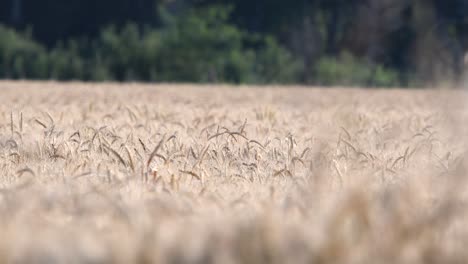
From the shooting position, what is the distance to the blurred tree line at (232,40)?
23.9 metres

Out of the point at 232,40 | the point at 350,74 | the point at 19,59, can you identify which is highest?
the point at 232,40

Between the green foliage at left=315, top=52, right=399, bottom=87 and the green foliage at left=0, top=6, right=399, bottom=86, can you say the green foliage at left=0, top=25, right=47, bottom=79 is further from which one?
the green foliage at left=315, top=52, right=399, bottom=87

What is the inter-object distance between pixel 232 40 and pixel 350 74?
11.0ft

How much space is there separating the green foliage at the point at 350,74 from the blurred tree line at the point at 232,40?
0.11ft

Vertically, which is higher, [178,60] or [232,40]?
[232,40]

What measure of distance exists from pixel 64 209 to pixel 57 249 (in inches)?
28.2

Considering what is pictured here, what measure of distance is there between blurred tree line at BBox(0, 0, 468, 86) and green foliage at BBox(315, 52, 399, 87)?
0.03 meters

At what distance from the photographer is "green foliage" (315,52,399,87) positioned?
24.2 metres

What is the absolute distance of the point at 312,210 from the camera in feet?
6.51

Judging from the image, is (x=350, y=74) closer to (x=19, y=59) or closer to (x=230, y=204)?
(x=19, y=59)

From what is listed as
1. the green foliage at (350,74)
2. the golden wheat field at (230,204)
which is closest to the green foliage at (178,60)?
the green foliage at (350,74)

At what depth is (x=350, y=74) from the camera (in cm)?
2453

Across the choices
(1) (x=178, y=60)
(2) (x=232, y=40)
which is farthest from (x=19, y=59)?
(2) (x=232, y=40)

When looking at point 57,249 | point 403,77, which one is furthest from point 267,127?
point 403,77
